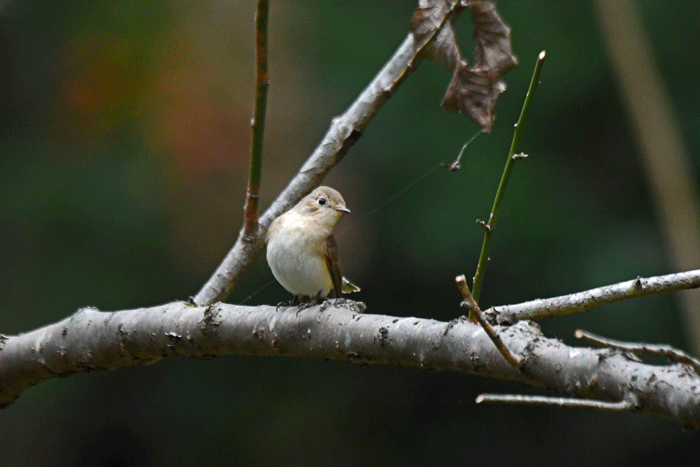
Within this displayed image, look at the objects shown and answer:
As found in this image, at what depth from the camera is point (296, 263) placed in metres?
2.86

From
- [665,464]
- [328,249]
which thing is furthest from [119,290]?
[665,464]

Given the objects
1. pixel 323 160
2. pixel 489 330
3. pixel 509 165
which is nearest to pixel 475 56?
pixel 323 160

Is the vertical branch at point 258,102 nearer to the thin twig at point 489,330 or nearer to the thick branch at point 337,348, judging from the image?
the thick branch at point 337,348

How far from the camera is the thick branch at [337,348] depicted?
101 centimetres

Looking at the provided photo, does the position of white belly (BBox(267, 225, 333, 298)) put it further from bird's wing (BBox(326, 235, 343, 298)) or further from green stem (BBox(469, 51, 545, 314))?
green stem (BBox(469, 51, 545, 314))

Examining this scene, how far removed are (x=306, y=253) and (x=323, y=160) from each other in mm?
679

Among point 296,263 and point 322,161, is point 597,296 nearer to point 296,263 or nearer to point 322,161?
point 322,161

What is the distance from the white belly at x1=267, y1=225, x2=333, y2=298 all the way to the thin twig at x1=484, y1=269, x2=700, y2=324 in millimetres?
1451

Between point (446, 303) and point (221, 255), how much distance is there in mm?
1621

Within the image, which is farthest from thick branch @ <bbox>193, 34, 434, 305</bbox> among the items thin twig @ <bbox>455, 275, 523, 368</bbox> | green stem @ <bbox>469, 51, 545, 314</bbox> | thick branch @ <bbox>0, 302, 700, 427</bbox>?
thin twig @ <bbox>455, 275, 523, 368</bbox>

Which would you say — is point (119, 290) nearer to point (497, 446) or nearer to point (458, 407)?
point (458, 407)

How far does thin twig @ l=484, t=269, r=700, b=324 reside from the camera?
3.98ft

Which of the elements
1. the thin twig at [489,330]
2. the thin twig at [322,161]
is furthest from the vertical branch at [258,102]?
the thin twig at [489,330]

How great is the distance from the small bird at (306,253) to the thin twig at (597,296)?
1.42 m
